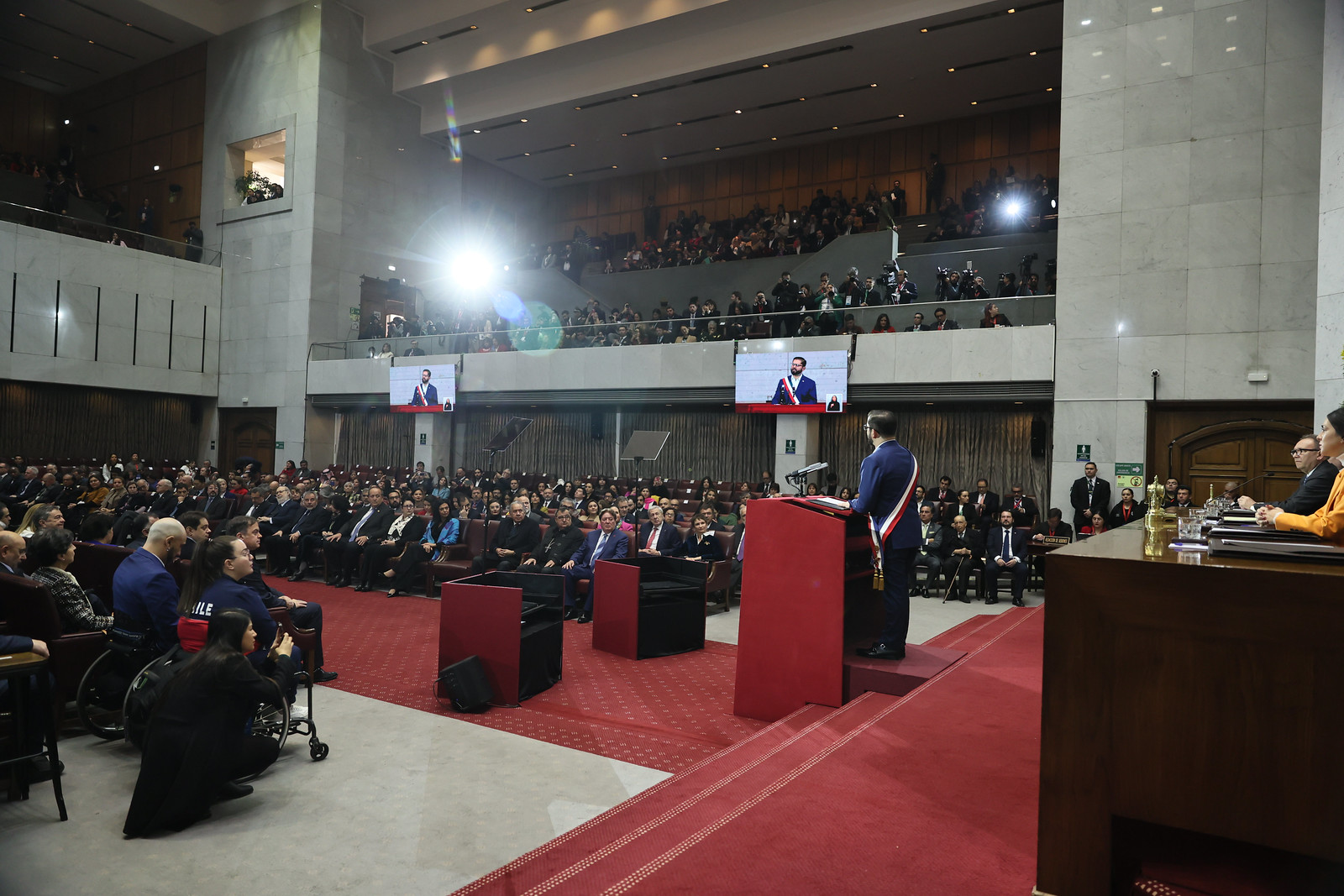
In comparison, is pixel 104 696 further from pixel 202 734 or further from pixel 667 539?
pixel 667 539

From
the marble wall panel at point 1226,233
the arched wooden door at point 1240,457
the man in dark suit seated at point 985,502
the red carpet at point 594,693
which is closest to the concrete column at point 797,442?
the man in dark suit seated at point 985,502

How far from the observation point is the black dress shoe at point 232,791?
3508 millimetres

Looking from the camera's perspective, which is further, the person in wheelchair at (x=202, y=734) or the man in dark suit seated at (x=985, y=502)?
the man in dark suit seated at (x=985, y=502)

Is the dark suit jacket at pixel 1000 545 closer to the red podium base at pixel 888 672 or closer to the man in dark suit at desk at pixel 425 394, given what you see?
the red podium base at pixel 888 672

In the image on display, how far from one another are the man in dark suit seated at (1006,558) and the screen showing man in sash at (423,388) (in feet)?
36.9

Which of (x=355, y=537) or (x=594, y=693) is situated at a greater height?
(x=355, y=537)

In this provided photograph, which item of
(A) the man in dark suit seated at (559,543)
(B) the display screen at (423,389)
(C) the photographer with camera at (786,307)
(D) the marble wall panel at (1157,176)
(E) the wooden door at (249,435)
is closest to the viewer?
(A) the man in dark suit seated at (559,543)

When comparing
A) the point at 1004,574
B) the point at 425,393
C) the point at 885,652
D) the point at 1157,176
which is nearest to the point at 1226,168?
the point at 1157,176

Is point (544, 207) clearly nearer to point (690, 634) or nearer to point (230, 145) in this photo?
point (230, 145)

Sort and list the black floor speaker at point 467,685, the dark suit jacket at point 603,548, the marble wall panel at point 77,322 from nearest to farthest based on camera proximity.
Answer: the black floor speaker at point 467,685 → the dark suit jacket at point 603,548 → the marble wall panel at point 77,322

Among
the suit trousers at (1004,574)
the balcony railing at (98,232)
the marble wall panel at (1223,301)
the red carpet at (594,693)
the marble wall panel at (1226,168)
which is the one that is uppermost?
the balcony railing at (98,232)

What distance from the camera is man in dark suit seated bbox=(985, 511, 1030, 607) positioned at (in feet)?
29.3

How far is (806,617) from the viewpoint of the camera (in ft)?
13.7

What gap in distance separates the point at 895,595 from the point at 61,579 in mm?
4557
